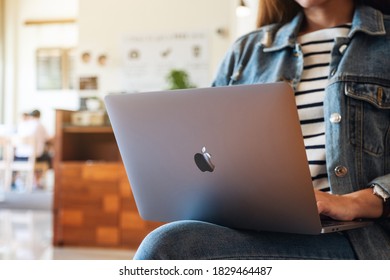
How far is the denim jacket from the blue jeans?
5 cm

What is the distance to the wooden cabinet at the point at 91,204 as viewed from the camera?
2762 millimetres

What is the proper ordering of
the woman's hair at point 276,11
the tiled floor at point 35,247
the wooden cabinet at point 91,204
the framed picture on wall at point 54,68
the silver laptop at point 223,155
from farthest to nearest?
the framed picture on wall at point 54,68 < the wooden cabinet at point 91,204 < the tiled floor at point 35,247 < the woman's hair at point 276,11 < the silver laptop at point 223,155

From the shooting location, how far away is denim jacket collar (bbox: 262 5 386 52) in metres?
0.87

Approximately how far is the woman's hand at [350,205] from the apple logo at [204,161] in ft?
0.49

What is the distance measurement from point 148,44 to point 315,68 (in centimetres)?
295

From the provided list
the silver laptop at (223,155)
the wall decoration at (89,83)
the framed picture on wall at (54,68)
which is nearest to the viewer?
the silver laptop at (223,155)

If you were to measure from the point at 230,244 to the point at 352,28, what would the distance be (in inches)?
17.7

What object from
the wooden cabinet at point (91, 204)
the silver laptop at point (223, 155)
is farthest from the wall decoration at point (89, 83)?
the silver laptop at point (223, 155)

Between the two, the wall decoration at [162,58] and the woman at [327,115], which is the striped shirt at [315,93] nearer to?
the woman at [327,115]

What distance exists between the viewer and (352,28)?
887 millimetres

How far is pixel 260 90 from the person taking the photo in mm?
573

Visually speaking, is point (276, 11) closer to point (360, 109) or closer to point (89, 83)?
point (360, 109)

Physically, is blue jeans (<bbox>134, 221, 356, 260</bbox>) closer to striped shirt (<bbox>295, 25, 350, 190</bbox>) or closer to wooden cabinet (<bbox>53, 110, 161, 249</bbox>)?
striped shirt (<bbox>295, 25, 350, 190</bbox>)
